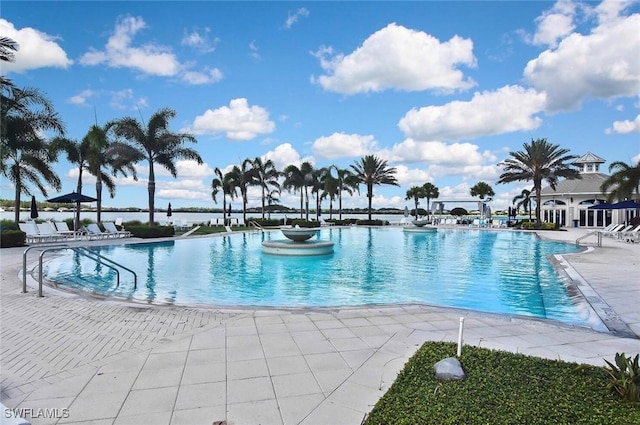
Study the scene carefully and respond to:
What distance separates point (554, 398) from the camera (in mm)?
3271

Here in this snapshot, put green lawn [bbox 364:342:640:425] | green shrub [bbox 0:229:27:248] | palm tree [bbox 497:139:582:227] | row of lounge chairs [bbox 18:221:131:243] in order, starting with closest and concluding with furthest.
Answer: green lawn [bbox 364:342:640:425] → green shrub [bbox 0:229:27:248] → row of lounge chairs [bbox 18:221:131:243] → palm tree [bbox 497:139:582:227]

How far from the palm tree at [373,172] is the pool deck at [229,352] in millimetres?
35189

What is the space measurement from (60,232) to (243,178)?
63.5 ft

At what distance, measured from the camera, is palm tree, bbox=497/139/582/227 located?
31781mm

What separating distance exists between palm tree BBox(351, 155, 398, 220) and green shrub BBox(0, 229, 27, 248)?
31368 mm

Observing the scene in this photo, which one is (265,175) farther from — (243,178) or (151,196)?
(151,196)

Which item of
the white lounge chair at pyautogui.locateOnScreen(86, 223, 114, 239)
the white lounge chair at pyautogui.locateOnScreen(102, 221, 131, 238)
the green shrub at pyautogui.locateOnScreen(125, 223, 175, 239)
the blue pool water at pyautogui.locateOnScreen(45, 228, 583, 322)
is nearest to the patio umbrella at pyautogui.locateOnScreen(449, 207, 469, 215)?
the blue pool water at pyautogui.locateOnScreen(45, 228, 583, 322)

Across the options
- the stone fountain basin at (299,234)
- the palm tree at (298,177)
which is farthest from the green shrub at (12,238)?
the palm tree at (298,177)

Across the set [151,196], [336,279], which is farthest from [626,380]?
[151,196]

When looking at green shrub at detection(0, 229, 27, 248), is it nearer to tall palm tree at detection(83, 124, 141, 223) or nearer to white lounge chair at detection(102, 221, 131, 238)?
white lounge chair at detection(102, 221, 131, 238)

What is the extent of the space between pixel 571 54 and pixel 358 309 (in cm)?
1224

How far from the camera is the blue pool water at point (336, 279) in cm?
851

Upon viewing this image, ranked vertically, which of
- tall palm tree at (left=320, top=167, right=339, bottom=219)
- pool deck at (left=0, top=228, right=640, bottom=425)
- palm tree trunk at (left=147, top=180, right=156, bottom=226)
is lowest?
pool deck at (left=0, top=228, right=640, bottom=425)

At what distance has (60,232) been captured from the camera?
20.4m
